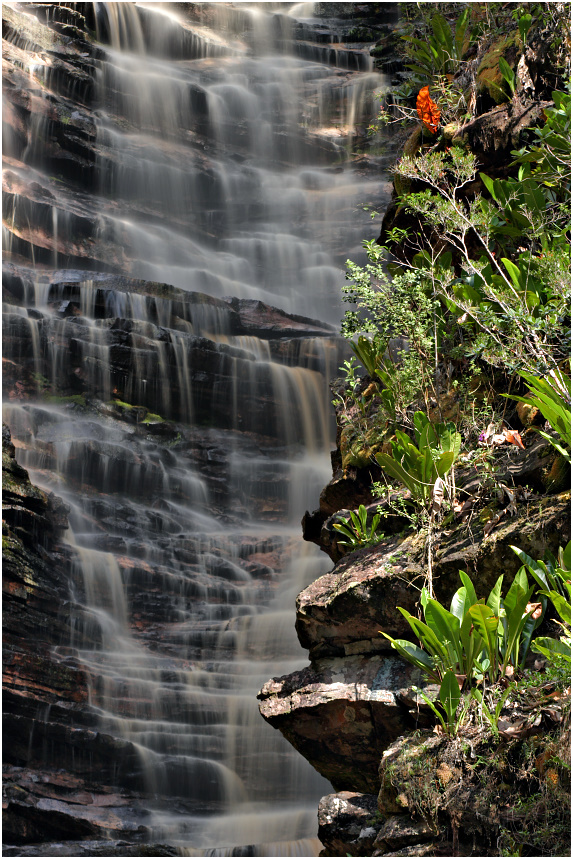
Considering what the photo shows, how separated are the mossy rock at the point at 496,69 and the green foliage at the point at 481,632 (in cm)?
525

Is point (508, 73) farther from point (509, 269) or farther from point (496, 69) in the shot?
point (509, 269)

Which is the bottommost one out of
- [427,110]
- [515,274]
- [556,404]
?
[556,404]

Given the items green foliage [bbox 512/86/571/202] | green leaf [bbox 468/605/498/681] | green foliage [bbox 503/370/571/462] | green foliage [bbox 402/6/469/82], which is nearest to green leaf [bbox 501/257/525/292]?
green foliage [bbox 512/86/571/202]

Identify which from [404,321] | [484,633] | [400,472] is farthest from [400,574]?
[404,321]

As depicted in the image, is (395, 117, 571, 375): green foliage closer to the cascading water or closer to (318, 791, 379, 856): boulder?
(318, 791, 379, 856): boulder

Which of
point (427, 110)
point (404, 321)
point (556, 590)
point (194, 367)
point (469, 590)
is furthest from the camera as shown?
point (194, 367)

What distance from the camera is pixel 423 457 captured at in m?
5.27

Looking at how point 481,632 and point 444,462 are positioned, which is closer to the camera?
point 481,632

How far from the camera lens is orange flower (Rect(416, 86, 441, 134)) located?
7418mm

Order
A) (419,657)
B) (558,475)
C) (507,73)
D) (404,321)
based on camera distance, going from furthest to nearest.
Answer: (507,73)
(404,321)
(558,475)
(419,657)

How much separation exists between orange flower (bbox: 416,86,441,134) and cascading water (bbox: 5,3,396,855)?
651 centimetres

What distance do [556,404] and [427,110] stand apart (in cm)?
434

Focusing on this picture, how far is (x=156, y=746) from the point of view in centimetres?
909

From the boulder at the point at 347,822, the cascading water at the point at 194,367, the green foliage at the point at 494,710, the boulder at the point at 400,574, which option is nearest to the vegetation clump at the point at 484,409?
the green foliage at the point at 494,710
